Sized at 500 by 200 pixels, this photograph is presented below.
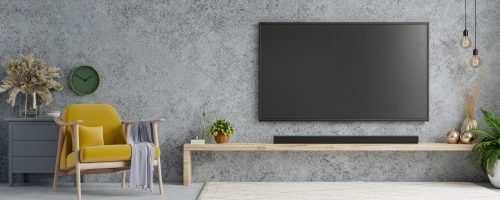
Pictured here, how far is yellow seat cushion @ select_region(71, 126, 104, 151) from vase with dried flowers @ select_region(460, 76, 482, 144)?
137 inches

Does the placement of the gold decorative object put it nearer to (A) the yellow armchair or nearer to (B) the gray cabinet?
(A) the yellow armchair

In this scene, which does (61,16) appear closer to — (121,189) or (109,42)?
(109,42)

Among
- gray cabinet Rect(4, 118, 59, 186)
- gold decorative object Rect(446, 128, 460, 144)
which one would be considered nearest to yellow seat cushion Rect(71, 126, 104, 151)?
gray cabinet Rect(4, 118, 59, 186)

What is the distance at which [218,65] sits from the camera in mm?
6266

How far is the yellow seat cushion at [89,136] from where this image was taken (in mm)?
5305

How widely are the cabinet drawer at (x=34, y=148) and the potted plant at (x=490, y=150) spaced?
13.2 ft

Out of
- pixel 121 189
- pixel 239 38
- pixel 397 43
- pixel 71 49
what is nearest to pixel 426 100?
pixel 397 43

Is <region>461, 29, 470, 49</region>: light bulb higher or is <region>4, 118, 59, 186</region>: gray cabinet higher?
<region>461, 29, 470, 49</region>: light bulb

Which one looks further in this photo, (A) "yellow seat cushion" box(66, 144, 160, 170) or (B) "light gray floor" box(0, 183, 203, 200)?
(B) "light gray floor" box(0, 183, 203, 200)

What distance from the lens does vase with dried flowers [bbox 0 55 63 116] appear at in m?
5.90

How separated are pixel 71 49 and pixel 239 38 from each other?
1.71 meters

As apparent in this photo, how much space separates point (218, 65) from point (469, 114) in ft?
8.55

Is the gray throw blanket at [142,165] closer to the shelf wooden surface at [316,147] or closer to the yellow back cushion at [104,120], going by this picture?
the yellow back cushion at [104,120]

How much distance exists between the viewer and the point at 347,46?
6.21 meters
